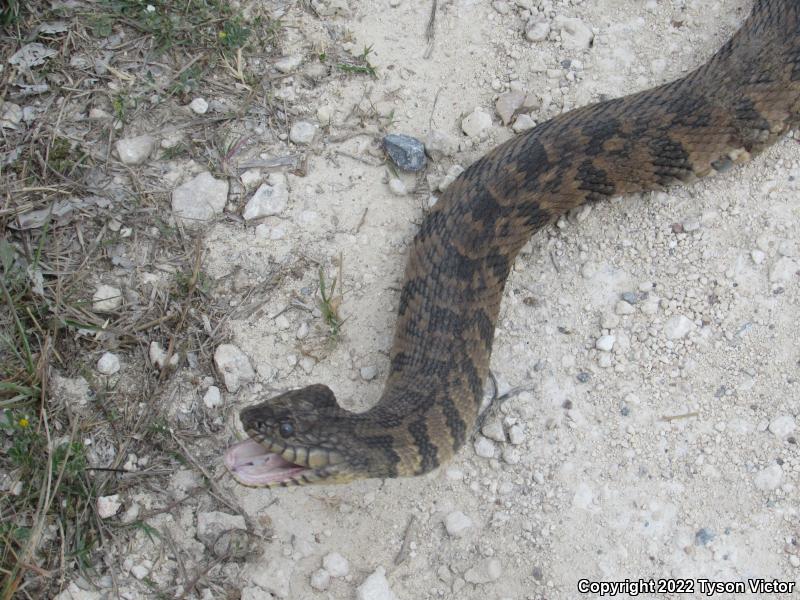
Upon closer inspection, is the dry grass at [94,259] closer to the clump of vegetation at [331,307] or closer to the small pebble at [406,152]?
the clump of vegetation at [331,307]

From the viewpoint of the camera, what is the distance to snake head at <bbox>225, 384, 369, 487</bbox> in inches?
150

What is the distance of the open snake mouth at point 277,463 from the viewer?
383 cm

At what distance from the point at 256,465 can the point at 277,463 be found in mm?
96

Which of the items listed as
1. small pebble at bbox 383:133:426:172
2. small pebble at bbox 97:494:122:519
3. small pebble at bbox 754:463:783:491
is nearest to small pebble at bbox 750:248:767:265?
small pebble at bbox 754:463:783:491

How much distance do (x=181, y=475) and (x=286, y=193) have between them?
170 cm

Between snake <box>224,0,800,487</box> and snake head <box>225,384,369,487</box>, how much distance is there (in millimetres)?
280

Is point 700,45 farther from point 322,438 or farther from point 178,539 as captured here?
point 178,539

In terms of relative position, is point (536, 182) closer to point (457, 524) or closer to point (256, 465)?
point (457, 524)

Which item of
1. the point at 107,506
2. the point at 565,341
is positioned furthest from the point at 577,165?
the point at 107,506

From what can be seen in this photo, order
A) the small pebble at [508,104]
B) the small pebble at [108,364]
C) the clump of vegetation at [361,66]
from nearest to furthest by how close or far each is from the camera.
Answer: the small pebble at [108,364], the small pebble at [508,104], the clump of vegetation at [361,66]

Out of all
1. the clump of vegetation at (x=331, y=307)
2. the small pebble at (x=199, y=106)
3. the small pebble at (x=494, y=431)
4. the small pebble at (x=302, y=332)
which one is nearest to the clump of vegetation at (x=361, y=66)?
the small pebble at (x=199, y=106)

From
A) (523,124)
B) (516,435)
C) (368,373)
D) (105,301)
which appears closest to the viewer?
(516,435)

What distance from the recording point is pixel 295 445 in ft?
12.5

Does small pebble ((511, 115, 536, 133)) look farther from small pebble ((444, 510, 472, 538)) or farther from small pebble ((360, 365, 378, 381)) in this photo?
small pebble ((444, 510, 472, 538))
